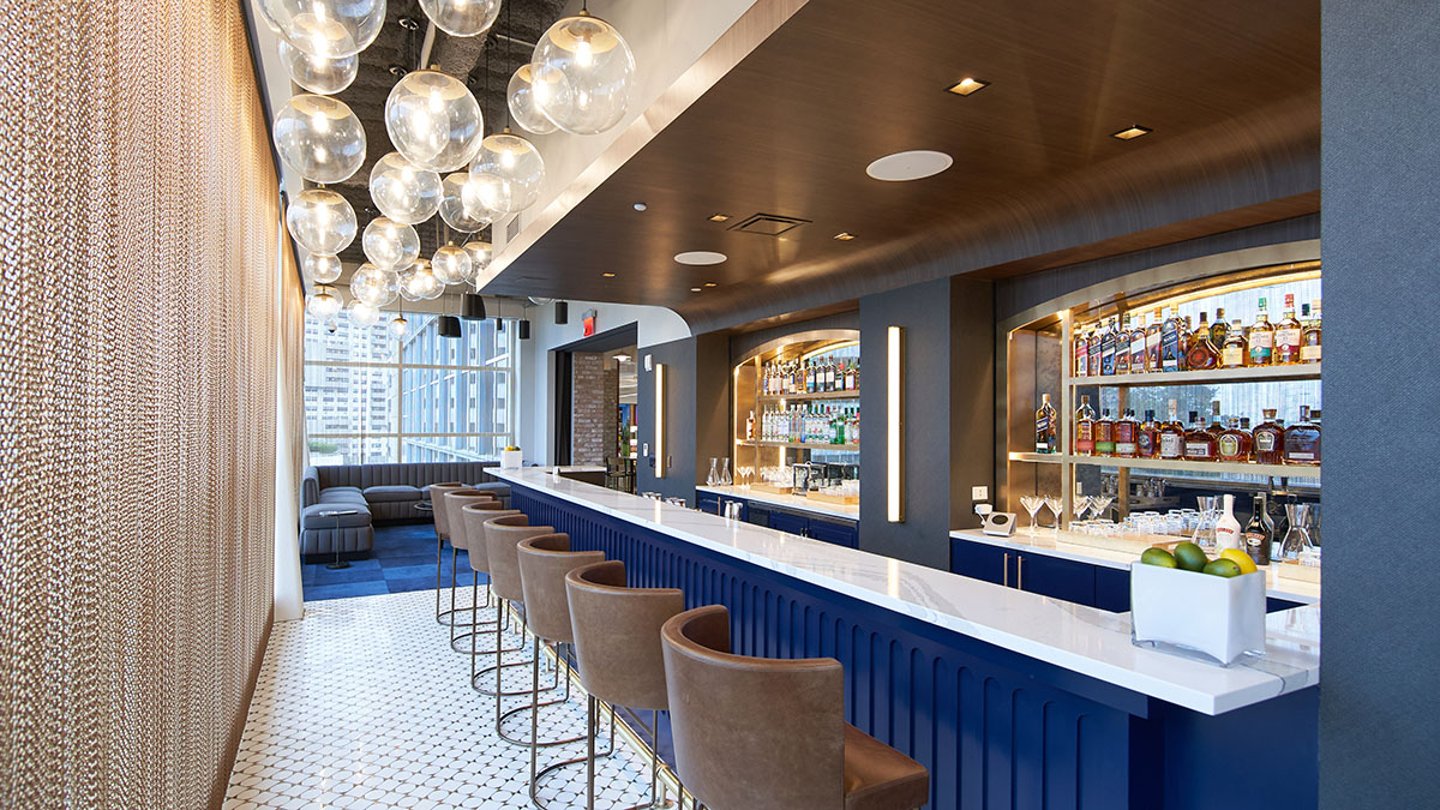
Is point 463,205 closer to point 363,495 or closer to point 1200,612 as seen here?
point 1200,612

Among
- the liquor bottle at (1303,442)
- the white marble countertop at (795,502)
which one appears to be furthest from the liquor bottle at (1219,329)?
the white marble countertop at (795,502)

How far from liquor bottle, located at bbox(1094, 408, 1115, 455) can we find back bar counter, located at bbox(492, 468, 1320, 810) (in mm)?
2064

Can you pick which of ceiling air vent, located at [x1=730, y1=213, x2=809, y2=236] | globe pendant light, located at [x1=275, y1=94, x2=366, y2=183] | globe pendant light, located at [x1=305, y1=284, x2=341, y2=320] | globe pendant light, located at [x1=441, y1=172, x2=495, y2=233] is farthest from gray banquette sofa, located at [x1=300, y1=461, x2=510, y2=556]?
globe pendant light, located at [x1=275, y1=94, x2=366, y2=183]

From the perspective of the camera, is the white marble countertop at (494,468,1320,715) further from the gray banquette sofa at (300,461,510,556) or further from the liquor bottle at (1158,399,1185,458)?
the gray banquette sofa at (300,461,510,556)

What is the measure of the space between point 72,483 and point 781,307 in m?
5.36

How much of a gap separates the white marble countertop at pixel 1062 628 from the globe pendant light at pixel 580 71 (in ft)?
4.76

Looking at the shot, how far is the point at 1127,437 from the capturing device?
395cm

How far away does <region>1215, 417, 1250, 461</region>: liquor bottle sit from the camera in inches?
136

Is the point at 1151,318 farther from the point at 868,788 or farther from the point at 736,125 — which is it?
the point at 868,788

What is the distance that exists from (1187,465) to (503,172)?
3.25m

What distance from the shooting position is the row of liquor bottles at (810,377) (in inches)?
237

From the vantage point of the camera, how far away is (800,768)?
1.59 m

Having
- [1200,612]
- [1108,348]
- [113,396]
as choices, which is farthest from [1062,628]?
[1108,348]

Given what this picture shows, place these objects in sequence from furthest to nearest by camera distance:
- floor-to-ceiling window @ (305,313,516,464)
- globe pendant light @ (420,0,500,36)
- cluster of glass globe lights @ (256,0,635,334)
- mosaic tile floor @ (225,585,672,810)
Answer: floor-to-ceiling window @ (305,313,516,464), mosaic tile floor @ (225,585,672,810), globe pendant light @ (420,0,500,36), cluster of glass globe lights @ (256,0,635,334)
